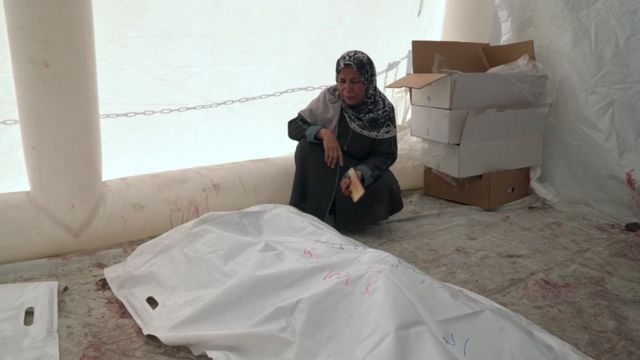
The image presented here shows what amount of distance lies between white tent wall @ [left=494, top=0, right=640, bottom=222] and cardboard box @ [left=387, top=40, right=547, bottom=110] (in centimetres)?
13

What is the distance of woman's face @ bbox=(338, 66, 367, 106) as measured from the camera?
1.96 m

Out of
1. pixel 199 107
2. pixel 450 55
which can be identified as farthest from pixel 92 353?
pixel 450 55

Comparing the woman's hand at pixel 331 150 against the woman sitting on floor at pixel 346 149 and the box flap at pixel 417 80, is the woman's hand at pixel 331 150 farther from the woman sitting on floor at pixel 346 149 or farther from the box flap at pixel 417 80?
the box flap at pixel 417 80

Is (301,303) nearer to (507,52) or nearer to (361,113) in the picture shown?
(361,113)

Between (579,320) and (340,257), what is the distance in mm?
756

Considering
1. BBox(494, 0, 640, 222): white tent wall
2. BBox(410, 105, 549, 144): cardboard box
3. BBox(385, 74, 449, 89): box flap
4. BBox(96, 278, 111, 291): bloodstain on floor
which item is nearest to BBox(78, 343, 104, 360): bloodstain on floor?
BBox(96, 278, 111, 291): bloodstain on floor

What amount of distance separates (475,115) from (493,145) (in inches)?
7.6

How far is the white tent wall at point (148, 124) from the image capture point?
5.44 feet

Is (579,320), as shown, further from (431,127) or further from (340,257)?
(431,127)

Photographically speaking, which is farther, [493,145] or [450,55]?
[450,55]

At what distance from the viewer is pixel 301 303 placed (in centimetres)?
105

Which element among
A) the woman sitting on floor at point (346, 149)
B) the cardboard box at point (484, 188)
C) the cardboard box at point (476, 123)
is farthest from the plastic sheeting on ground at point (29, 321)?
the cardboard box at point (484, 188)

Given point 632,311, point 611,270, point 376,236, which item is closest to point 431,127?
point 376,236

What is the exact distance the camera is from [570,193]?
245 centimetres
